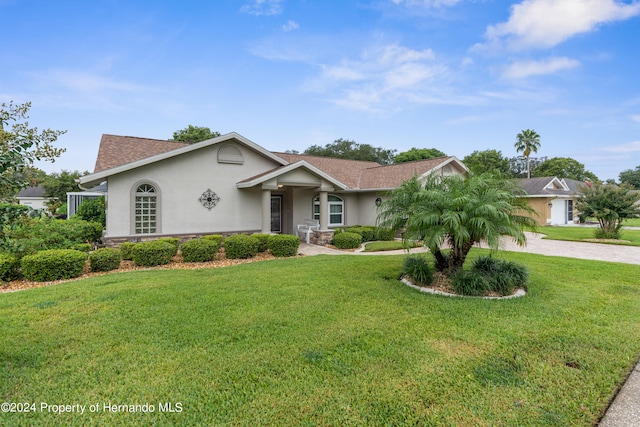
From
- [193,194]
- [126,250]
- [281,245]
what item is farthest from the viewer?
[193,194]

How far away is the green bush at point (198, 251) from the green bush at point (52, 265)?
2.57 meters

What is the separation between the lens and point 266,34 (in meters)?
14.3

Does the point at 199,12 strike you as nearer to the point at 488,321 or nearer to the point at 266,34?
the point at 266,34

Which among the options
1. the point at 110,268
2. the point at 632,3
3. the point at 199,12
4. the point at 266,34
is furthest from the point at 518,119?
the point at 110,268

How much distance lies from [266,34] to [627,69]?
726 inches

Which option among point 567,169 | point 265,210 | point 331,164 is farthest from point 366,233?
point 567,169

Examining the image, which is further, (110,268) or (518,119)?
(518,119)

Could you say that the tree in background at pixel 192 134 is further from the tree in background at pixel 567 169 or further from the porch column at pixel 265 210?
the tree in background at pixel 567 169

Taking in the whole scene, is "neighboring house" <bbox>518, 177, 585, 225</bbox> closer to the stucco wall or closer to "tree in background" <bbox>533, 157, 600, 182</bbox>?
the stucco wall

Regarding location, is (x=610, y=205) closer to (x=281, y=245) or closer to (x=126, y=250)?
(x=281, y=245)

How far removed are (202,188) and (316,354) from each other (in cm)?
1025

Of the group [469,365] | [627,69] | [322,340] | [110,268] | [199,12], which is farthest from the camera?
[627,69]

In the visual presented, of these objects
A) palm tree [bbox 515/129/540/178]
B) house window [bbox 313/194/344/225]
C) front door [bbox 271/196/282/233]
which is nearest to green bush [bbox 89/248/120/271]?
front door [bbox 271/196/282/233]

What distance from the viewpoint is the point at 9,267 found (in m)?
7.33
